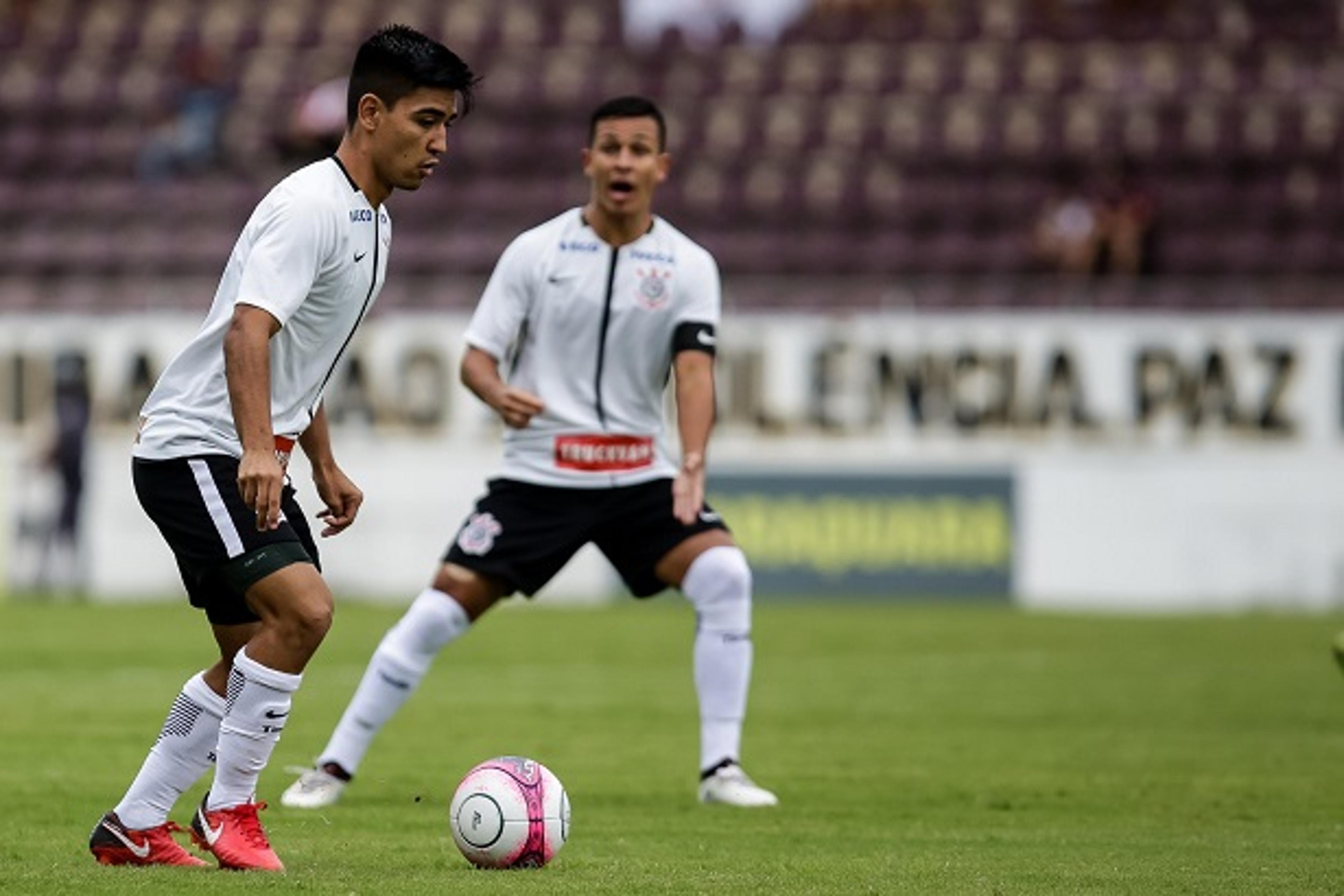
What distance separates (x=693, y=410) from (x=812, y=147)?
1712 cm

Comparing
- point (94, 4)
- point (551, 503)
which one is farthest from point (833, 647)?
point (94, 4)

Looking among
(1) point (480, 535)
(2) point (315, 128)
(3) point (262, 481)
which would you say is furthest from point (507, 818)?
(2) point (315, 128)

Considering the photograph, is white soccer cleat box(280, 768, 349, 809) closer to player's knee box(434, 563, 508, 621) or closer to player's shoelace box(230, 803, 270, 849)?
player's knee box(434, 563, 508, 621)

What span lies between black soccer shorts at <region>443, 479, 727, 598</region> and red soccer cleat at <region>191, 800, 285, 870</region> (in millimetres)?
2797

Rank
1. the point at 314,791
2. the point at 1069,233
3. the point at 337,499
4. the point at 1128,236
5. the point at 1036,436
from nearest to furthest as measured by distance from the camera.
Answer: the point at 337,499 → the point at 314,791 → the point at 1036,436 → the point at 1128,236 → the point at 1069,233

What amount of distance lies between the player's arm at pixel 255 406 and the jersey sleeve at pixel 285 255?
1.5 inches

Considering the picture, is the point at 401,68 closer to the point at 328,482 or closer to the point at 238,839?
the point at 328,482

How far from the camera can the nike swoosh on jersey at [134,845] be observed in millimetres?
7676

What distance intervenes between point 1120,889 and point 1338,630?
1404 cm

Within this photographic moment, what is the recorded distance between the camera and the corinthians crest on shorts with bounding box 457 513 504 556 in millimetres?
10320

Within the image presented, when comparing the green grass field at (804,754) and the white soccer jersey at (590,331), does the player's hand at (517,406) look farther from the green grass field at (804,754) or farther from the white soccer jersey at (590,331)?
the green grass field at (804,754)

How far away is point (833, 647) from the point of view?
62.8ft

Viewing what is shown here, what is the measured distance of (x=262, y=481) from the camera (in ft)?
23.0

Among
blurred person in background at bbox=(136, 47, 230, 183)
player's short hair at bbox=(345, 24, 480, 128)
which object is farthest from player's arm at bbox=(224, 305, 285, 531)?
blurred person in background at bbox=(136, 47, 230, 183)
